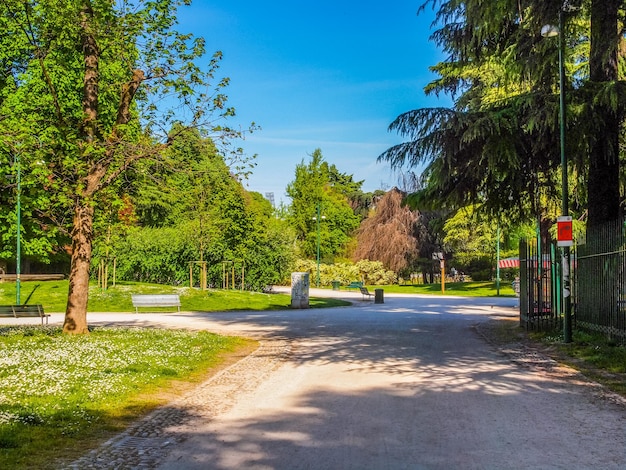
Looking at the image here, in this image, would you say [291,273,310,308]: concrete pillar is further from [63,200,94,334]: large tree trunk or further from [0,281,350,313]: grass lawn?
[63,200,94,334]: large tree trunk

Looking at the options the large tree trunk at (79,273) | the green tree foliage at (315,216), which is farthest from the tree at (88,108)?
the green tree foliage at (315,216)

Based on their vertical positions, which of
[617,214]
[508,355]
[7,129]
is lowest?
[508,355]

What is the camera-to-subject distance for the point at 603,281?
13.5 metres

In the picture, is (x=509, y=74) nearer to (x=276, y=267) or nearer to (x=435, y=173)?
(x=435, y=173)

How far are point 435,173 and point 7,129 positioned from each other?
373 inches

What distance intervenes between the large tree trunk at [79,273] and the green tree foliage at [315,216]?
2052 inches

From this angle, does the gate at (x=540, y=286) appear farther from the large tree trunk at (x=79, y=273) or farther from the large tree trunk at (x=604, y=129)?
the large tree trunk at (x=79, y=273)

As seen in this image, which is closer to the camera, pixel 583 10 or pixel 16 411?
pixel 16 411

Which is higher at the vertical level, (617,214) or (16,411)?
(617,214)

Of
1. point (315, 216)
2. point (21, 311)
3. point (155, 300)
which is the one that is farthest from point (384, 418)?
point (315, 216)

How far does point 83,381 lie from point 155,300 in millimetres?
17018

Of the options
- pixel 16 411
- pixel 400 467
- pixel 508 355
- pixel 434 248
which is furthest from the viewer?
pixel 434 248

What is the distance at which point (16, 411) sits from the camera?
6621mm

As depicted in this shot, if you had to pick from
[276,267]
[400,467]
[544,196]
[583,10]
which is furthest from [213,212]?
[400,467]
